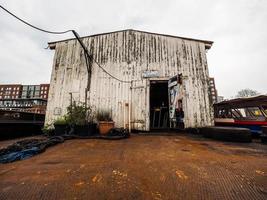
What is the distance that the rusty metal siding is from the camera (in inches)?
199

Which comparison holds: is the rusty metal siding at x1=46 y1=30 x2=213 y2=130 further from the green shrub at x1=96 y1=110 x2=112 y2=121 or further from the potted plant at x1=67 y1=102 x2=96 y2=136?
the potted plant at x1=67 y1=102 x2=96 y2=136

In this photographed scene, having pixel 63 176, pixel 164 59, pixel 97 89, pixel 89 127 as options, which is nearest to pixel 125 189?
pixel 63 176

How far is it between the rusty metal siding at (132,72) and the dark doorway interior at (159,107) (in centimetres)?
97

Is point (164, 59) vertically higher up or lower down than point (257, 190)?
higher up

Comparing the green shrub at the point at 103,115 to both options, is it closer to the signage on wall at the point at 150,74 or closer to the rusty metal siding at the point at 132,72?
the rusty metal siding at the point at 132,72

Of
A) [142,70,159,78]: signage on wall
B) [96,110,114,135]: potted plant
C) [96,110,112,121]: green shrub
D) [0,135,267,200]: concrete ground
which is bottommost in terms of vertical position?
[0,135,267,200]: concrete ground

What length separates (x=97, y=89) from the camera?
5.38 m

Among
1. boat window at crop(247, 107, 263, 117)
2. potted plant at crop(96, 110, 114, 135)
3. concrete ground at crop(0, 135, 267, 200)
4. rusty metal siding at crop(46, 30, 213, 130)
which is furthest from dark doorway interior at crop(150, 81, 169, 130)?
concrete ground at crop(0, 135, 267, 200)

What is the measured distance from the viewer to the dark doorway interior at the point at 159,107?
646 cm

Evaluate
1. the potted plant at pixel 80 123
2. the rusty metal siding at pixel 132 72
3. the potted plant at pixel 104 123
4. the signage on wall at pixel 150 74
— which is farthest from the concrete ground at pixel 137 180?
the signage on wall at pixel 150 74

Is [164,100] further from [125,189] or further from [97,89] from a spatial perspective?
[125,189]

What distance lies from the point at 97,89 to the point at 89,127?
1.74 m

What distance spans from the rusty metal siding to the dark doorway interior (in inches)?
38.2

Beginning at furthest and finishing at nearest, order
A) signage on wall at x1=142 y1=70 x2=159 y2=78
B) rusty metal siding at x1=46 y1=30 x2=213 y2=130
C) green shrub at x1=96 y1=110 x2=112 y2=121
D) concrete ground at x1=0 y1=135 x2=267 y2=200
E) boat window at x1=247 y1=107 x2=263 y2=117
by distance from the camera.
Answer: signage on wall at x1=142 y1=70 x2=159 y2=78
rusty metal siding at x1=46 y1=30 x2=213 y2=130
boat window at x1=247 y1=107 x2=263 y2=117
green shrub at x1=96 y1=110 x2=112 y2=121
concrete ground at x1=0 y1=135 x2=267 y2=200
